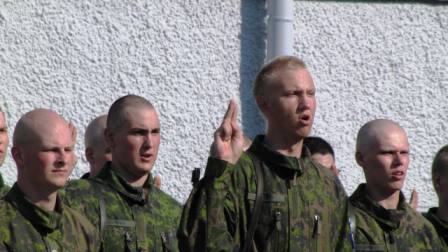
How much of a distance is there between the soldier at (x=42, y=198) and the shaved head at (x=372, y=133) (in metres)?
1.79

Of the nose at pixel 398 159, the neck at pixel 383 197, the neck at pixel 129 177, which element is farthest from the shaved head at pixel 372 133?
the neck at pixel 129 177

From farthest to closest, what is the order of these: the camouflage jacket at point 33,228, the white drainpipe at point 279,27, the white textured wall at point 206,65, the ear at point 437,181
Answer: the white drainpipe at point 279,27, the white textured wall at point 206,65, the ear at point 437,181, the camouflage jacket at point 33,228

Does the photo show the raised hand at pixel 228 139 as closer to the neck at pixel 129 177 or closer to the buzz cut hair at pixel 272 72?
the buzz cut hair at pixel 272 72

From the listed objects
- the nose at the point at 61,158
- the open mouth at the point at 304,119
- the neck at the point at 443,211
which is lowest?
the neck at the point at 443,211

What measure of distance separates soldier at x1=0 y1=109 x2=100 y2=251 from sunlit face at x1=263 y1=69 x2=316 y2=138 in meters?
1.00

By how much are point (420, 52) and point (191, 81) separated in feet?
5.76

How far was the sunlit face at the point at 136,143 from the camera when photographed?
7.44 metres

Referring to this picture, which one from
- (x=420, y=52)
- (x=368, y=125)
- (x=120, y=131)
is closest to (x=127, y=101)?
(x=120, y=131)

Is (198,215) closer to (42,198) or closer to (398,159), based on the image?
(42,198)

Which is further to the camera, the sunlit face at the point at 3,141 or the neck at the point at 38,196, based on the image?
the sunlit face at the point at 3,141

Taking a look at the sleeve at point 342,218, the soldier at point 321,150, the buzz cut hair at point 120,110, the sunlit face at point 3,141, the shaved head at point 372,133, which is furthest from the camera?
the soldier at point 321,150

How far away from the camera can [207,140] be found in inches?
373

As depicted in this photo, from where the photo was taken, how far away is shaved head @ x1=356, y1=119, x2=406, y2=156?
7.99 metres

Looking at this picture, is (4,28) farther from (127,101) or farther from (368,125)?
(368,125)
